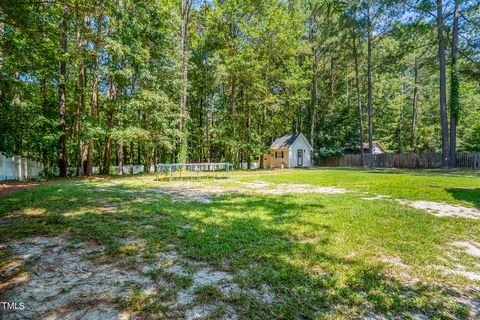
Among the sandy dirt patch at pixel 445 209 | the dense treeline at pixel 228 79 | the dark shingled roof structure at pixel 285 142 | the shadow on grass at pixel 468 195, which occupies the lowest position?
the sandy dirt patch at pixel 445 209

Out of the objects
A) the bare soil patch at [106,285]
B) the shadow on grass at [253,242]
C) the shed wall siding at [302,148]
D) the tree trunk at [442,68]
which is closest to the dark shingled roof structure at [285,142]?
the shed wall siding at [302,148]

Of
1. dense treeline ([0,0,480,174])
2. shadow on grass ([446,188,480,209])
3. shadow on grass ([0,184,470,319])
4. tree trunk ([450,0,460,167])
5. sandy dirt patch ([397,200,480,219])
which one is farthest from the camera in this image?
tree trunk ([450,0,460,167])

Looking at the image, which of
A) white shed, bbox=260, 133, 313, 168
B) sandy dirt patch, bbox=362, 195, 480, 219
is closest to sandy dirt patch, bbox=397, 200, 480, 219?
sandy dirt patch, bbox=362, 195, 480, 219

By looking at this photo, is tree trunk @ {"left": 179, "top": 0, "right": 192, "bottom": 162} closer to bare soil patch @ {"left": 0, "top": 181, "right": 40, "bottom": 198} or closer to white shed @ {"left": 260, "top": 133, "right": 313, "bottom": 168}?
bare soil patch @ {"left": 0, "top": 181, "right": 40, "bottom": 198}

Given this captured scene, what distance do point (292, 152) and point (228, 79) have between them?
1062cm

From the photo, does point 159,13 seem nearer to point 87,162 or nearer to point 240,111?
point 87,162

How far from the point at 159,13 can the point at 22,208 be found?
560 inches

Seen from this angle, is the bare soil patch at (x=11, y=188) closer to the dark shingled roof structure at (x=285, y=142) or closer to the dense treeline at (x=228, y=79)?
the dense treeline at (x=228, y=79)

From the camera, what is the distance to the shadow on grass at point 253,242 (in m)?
1.96

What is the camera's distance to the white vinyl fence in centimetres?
1062

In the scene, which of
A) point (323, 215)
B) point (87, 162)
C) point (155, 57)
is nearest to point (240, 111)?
point (155, 57)

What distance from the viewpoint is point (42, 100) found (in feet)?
53.8

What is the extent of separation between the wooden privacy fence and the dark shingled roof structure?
22.3 feet

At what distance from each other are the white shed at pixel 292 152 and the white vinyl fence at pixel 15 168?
64.5 feet
